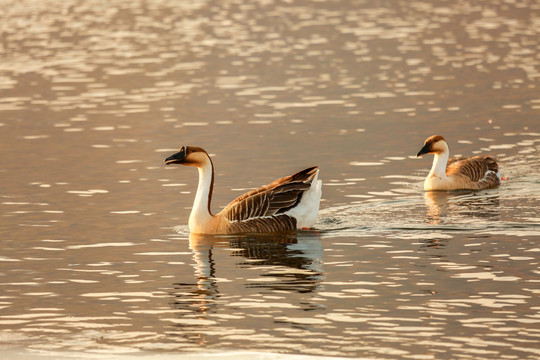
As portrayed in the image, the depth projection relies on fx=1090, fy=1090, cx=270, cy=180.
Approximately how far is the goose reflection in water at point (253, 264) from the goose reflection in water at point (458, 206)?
2.53 m

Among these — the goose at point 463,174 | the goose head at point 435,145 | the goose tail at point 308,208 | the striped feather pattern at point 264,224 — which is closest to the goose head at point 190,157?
the striped feather pattern at point 264,224

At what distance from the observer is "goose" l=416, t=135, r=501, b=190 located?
2220cm

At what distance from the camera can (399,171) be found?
2400 centimetres

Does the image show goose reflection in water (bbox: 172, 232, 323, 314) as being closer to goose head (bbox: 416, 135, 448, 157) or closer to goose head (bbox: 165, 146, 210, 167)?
goose head (bbox: 165, 146, 210, 167)

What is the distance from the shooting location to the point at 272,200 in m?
18.9

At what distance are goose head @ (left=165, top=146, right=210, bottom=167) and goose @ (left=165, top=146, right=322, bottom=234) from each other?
0.18ft

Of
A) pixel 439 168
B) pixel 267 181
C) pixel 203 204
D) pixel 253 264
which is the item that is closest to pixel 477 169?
pixel 439 168

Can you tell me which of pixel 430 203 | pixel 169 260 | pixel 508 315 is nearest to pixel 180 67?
pixel 430 203

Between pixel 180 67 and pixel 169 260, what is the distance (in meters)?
26.9

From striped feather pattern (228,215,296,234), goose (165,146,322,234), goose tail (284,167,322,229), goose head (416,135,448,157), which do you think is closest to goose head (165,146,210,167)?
goose (165,146,322,234)

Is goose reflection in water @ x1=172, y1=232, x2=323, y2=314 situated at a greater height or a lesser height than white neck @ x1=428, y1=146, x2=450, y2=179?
lesser

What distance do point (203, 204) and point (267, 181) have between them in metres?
4.45

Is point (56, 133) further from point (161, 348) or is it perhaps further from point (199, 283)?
point (161, 348)

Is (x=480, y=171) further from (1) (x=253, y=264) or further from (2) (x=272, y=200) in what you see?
(1) (x=253, y=264)
